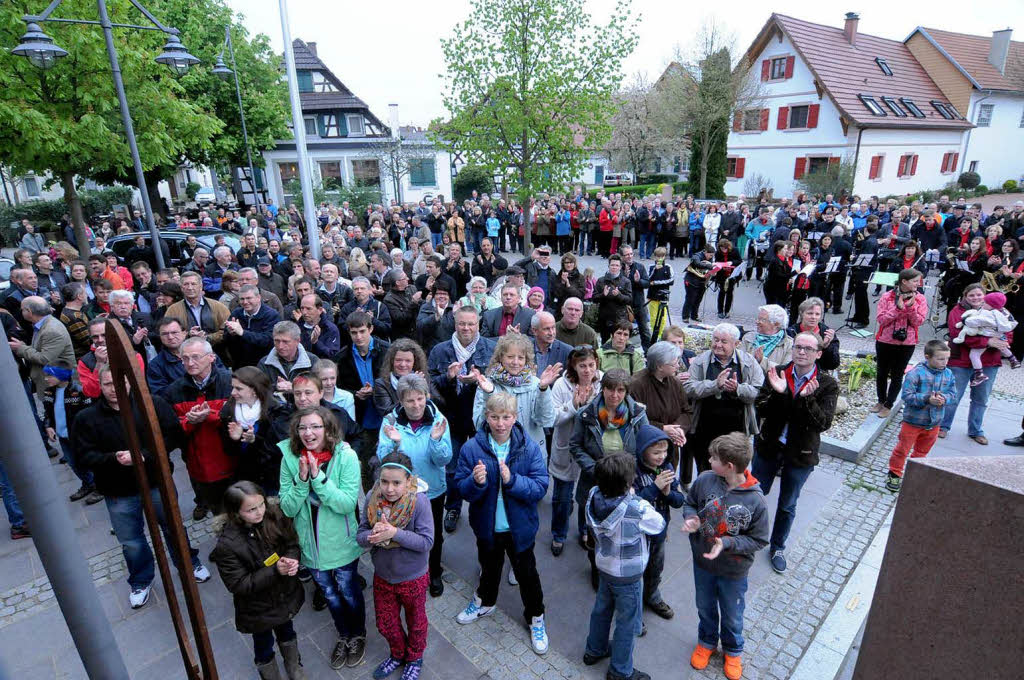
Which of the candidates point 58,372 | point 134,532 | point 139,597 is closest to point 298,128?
point 58,372

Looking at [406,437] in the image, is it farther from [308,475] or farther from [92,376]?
[92,376]

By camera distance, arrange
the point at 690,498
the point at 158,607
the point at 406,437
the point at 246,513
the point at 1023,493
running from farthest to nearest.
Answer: the point at 158,607, the point at 406,437, the point at 690,498, the point at 246,513, the point at 1023,493

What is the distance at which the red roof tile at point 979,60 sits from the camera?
3600 cm

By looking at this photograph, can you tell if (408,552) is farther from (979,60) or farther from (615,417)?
(979,60)

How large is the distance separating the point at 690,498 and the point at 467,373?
2384 millimetres

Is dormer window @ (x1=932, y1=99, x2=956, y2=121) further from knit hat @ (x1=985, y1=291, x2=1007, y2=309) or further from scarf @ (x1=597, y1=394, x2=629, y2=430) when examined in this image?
scarf @ (x1=597, y1=394, x2=629, y2=430)

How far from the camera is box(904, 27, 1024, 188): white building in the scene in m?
35.8

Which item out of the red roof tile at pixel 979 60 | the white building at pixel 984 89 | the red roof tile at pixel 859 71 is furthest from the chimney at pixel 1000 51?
the red roof tile at pixel 859 71

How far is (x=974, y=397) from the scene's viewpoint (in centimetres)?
698

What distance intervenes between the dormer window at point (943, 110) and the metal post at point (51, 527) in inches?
1803

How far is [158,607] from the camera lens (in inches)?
180

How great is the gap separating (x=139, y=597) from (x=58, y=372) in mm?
2832

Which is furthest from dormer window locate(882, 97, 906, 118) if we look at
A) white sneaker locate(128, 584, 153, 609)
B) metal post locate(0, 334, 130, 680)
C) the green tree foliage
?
metal post locate(0, 334, 130, 680)

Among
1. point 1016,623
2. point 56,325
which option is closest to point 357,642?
point 1016,623
